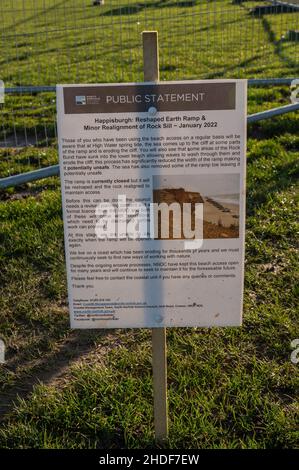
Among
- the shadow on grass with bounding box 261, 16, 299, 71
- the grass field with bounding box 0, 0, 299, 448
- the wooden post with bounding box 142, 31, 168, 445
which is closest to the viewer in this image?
the wooden post with bounding box 142, 31, 168, 445

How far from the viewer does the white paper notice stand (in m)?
2.38

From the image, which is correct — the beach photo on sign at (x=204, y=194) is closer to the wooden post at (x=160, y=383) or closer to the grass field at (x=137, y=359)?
the wooden post at (x=160, y=383)

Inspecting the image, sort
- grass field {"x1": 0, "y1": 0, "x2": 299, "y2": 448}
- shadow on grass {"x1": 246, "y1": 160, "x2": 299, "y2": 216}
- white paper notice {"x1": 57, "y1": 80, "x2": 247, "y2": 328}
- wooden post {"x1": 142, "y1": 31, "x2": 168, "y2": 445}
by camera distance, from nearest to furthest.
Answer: white paper notice {"x1": 57, "y1": 80, "x2": 247, "y2": 328} < wooden post {"x1": 142, "y1": 31, "x2": 168, "y2": 445} < grass field {"x1": 0, "y1": 0, "x2": 299, "y2": 448} < shadow on grass {"x1": 246, "y1": 160, "x2": 299, "y2": 216}

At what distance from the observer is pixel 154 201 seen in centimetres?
248

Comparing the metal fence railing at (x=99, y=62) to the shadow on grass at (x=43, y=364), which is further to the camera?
the metal fence railing at (x=99, y=62)

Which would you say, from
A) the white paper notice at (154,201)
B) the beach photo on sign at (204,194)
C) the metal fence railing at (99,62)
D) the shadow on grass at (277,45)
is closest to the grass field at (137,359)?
the white paper notice at (154,201)

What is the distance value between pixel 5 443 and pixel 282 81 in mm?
5751

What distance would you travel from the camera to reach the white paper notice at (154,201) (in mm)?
2379

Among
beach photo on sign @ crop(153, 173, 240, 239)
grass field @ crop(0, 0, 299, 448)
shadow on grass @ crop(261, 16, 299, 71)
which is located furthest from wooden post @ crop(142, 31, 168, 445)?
shadow on grass @ crop(261, 16, 299, 71)

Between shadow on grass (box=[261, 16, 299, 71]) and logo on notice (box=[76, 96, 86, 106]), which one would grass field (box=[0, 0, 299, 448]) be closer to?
logo on notice (box=[76, 96, 86, 106])

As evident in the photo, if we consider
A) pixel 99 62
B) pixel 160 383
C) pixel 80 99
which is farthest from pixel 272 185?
pixel 99 62

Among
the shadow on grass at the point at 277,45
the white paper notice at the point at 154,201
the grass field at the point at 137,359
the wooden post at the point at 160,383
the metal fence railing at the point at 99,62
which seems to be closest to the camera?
the white paper notice at the point at 154,201

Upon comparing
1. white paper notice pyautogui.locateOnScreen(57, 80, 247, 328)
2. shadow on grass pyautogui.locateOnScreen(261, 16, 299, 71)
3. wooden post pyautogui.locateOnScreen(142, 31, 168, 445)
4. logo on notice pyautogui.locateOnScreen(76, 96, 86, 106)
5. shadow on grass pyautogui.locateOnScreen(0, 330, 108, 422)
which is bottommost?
shadow on grass pyautogui.locateOnScreen(0, 330, 108, 422)

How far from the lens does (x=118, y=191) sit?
248 centimetres
